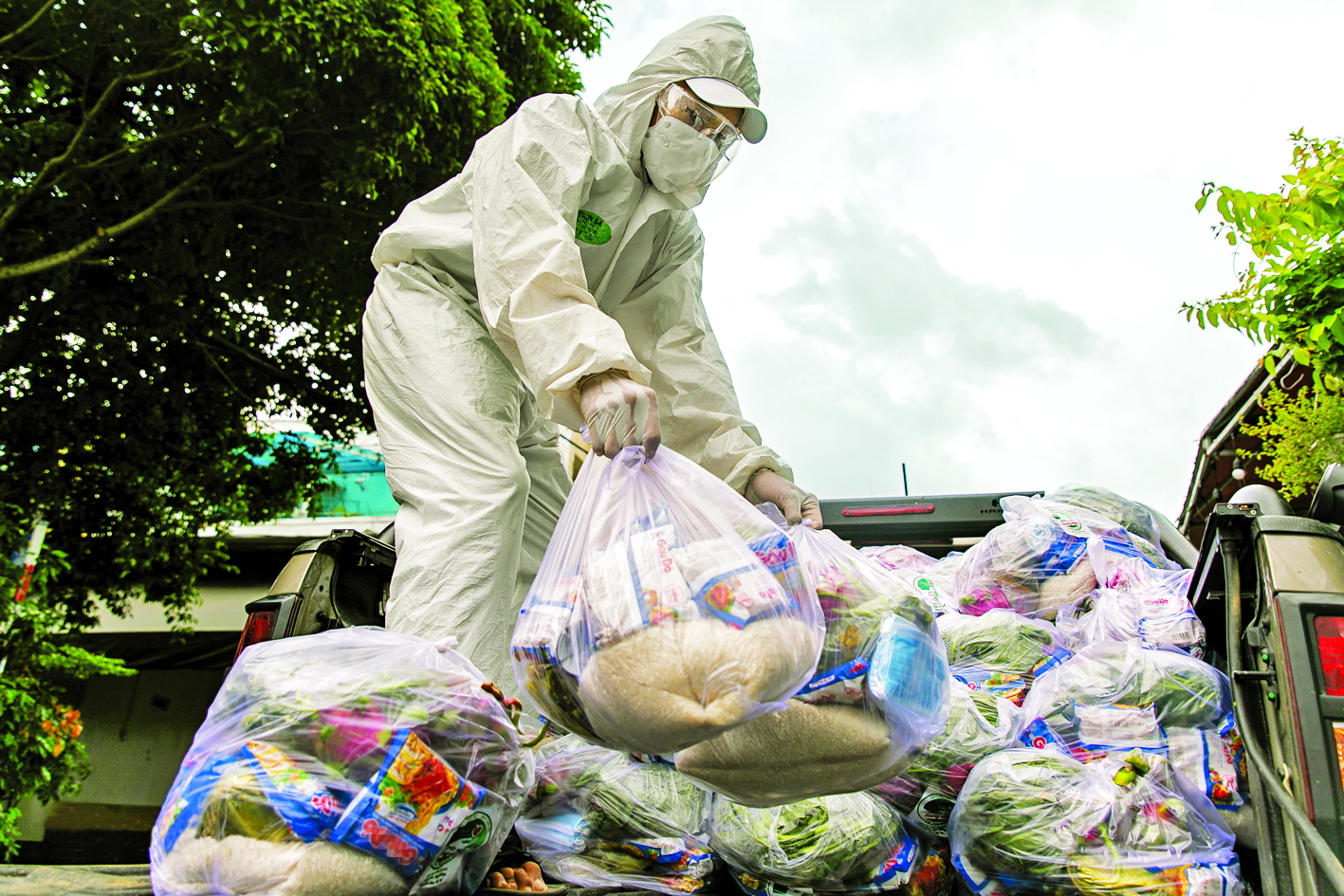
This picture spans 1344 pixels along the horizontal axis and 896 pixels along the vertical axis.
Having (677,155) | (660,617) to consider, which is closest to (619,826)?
(660,617)

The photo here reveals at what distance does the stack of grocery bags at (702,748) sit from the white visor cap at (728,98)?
1043mm

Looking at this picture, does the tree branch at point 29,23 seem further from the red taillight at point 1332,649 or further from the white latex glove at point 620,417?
the red taillight at point 1332,649

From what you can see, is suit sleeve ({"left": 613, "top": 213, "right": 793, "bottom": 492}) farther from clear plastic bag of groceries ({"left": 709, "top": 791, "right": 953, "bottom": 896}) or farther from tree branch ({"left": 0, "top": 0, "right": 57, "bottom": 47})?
tree branch ({"left": 0, "top": 0, "right": 57, "bottom": 47})

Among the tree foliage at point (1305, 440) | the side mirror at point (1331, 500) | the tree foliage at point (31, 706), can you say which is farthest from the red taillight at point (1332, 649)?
the tree foliage at point (31, 706)

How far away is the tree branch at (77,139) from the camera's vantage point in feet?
18.5

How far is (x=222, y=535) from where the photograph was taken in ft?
25.6

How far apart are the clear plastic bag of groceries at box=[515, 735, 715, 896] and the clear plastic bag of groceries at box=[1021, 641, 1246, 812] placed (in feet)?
2.70

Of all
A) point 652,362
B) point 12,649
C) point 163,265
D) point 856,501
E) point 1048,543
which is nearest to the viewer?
point 652,362

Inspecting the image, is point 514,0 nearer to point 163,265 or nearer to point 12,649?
point 163,265

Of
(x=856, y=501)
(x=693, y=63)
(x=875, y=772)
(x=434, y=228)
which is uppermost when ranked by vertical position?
(x=693, y=63)

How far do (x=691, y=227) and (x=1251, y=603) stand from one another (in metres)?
1.80

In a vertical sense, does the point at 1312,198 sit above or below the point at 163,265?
below

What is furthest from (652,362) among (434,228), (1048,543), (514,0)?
(514,0)

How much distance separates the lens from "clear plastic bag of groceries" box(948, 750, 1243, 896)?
1695mm
